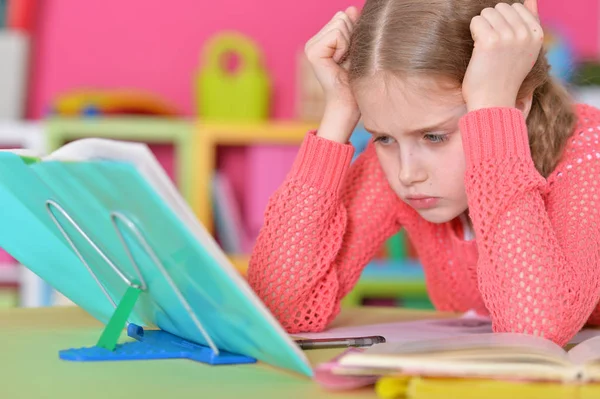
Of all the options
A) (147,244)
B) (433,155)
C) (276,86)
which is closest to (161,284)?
(147,244)

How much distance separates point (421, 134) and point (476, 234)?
0.43ft

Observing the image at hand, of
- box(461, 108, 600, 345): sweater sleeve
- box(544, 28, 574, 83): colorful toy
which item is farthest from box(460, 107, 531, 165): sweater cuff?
box(544, 28, 574, 83): colorful toy

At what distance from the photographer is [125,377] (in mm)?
748

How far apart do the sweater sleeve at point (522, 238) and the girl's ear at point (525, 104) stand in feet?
0.39

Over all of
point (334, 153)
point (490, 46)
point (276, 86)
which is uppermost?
point (490, 46)

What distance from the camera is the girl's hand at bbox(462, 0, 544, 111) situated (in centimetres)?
103

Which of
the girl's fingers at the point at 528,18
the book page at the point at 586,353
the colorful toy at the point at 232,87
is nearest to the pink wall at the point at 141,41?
the colorful toy at the point at 232,87

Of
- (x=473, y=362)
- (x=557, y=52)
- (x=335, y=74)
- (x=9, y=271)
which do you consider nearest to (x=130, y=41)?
(x=9, y=271)

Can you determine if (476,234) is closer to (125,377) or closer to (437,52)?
(437,52)

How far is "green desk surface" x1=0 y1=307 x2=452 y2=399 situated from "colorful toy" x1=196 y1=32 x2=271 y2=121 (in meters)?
1.82

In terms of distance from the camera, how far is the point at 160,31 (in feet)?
9.55

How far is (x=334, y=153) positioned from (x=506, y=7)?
0.28 m

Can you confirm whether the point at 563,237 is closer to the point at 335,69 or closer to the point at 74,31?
the point at 335,69

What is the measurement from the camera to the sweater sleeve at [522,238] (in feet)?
3.08
